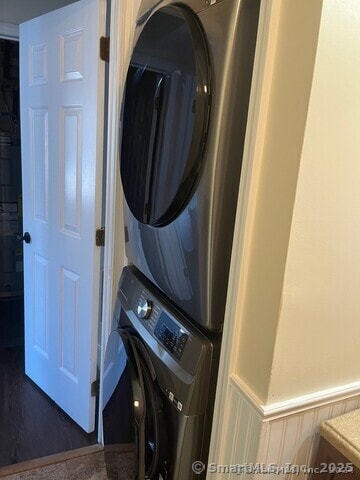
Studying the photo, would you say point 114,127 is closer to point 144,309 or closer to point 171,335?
point 144,309

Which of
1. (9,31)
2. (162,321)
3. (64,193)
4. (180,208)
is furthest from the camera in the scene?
(9,31)

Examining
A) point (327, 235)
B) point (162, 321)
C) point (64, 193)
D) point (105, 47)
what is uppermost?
point (105, 47)

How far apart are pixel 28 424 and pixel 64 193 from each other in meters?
1.17

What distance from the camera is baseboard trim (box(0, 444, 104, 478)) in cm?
166

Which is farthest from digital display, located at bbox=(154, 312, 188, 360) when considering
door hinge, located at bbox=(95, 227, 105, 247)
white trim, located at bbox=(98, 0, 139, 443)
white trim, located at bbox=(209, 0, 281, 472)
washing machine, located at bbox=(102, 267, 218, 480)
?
door hinge, located at bbox=(95, 227, 105, 247)

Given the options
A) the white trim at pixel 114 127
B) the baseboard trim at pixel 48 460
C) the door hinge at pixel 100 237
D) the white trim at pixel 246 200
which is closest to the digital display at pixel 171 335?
the white trim at pixel 246 200

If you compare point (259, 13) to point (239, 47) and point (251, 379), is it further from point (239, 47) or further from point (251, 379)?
point (251, 379)

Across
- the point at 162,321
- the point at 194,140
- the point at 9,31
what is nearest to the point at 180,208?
the point at 194,140

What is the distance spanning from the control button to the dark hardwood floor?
1117mm

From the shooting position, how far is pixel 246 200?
2.52 feet

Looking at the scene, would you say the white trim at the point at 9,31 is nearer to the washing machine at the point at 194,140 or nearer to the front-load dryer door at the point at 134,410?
the washing machine at the point at 194,140

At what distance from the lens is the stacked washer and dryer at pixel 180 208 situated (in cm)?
76

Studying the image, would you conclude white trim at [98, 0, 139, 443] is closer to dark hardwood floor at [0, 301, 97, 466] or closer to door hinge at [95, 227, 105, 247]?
door hinge at [95, 227, 105, 247]

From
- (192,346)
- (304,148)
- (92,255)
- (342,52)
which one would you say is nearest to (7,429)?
(92,255)
